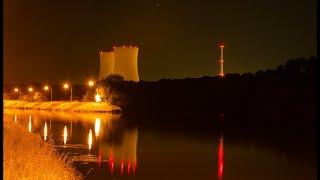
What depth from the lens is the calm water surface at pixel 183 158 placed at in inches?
493

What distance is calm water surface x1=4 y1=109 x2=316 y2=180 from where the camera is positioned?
12516 mm

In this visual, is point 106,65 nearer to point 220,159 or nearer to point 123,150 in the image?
point 123,150

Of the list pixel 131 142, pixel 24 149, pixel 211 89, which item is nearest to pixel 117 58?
pixel 211 89

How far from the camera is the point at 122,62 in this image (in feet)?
166

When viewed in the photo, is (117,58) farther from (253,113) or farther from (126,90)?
(253,113)

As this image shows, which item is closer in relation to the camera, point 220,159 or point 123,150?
point 220,159

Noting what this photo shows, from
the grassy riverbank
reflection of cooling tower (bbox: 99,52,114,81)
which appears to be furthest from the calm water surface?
reflection of cooling tower (bbox: 99,52,114,81)

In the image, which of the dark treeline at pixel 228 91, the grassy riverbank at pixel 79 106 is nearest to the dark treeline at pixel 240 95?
the dark treeline at pixel 228 91

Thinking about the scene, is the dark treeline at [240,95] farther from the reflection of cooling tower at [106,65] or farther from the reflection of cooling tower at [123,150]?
the reflection of cooling tower at [123,150]

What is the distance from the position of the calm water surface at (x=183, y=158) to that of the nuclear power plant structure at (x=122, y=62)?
26.2 m

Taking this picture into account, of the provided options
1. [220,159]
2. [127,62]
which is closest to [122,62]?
[127,62]

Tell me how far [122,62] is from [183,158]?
1403 inches

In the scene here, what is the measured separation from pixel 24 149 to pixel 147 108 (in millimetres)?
41599

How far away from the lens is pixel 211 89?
48969 millimetres
